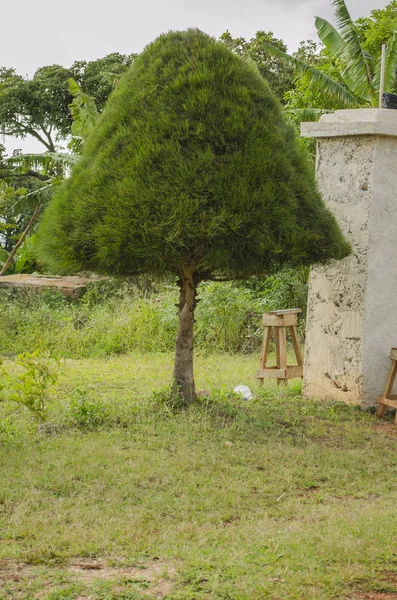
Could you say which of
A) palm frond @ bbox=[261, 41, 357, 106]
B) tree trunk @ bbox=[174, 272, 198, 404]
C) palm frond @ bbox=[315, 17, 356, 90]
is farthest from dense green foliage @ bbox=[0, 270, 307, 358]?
palm frond @ bbox=[315, 17, 356, 90]

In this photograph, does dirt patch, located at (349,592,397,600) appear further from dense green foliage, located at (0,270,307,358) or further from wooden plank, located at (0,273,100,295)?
wooden plank, located at (0,273,100,295)

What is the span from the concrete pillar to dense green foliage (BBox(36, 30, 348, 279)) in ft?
3.63

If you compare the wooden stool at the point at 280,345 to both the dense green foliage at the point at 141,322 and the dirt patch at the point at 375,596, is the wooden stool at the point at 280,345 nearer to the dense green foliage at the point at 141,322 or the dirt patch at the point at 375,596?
the dense green foliage at the point at 141,322

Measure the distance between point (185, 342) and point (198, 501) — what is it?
2673mm

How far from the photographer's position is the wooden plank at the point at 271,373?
982cm

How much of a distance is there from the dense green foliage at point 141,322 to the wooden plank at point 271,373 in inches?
121

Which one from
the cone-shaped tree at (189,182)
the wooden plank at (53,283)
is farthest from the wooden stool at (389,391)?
the wooden plank at (53,283)

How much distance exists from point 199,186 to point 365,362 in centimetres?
297

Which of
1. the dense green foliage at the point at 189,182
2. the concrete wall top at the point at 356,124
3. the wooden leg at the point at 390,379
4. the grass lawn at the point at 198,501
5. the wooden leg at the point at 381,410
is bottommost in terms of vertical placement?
the grass lawn at the point at 198,501

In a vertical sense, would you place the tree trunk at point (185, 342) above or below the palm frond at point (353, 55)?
below

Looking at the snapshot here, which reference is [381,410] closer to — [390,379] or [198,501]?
[390,379]

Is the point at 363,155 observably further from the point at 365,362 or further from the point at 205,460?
the point at 205,460

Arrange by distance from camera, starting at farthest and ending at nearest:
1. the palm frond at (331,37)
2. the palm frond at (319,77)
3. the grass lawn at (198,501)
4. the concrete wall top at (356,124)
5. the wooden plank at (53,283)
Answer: the palm frond at (331,37)
the palm frond at (319,77)
the wooden plank at (53,283)
the concrete wall top at (356,124)
the grass lawn at (198,501)

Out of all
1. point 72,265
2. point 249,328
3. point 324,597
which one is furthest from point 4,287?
point 324,597
